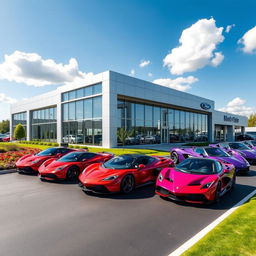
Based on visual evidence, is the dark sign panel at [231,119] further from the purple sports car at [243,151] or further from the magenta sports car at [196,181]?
the magenta sports car at [196,181]

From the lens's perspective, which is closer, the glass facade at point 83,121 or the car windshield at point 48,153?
the car windshield at point 48,153

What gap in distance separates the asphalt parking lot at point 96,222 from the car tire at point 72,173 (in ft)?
3.71

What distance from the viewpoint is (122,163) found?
6316 mm

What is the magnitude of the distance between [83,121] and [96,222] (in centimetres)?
2052

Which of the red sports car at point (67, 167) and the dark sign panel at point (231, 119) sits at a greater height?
the dark sign panel at point (231, 119)

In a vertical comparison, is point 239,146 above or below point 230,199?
above

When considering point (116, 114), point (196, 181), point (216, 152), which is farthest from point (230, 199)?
point (116, 114)

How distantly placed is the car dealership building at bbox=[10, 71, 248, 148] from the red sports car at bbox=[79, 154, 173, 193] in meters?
11.6

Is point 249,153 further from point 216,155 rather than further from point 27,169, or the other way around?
point 27,169

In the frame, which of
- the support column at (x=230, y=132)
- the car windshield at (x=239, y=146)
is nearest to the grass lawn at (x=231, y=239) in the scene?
the car windshield at (x=239, y=146)

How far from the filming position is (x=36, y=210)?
14.8 feet

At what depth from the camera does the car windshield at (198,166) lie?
530 centimetres

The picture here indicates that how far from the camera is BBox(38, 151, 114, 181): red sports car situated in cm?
701

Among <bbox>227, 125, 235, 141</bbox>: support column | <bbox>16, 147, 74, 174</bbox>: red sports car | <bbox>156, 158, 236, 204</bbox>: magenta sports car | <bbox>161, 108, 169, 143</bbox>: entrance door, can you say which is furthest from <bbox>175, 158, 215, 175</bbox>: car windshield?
<bbox>227, 125, 235, 141</bbox>: support column
